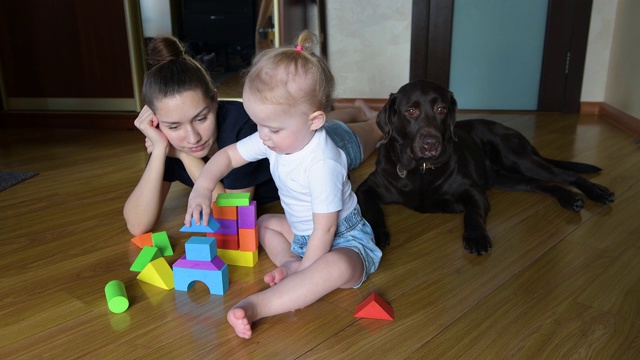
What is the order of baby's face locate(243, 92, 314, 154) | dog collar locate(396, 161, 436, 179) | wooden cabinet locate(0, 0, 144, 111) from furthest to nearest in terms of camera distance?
wooden cabinet locate(0, 0, 144, 111) → dog collar locate(396, 161, 436, 179) → baby's face locate(243, 92, 314, 154)

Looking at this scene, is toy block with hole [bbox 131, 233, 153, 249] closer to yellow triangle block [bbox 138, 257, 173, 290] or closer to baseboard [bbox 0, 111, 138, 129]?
yellow triangle block [bbox 138, 257, 173, 290]

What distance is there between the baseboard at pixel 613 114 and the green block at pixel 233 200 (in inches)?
101

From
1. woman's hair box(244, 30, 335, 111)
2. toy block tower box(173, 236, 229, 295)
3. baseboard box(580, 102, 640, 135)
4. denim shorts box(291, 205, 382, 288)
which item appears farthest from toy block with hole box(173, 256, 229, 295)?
baseboard box(580, 102, 640, 135)

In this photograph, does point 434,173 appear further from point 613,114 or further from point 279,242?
point 613,114

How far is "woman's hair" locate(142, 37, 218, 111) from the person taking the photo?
4.68 ft

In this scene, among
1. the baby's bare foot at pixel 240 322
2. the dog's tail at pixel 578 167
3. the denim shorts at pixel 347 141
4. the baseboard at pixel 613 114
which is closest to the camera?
the baby's bare foot at pixel 240 322

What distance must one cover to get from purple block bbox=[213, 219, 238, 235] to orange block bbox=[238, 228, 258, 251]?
2 centimetres

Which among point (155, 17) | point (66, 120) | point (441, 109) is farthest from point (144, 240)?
point (66, 120)

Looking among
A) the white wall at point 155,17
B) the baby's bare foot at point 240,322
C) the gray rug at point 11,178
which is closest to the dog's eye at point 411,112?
the baby's bare foot at point 240,322

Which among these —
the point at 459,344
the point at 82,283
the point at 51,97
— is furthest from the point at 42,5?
the point at 459,344

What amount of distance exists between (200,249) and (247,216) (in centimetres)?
20

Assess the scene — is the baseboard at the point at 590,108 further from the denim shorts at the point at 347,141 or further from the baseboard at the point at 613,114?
the denim shorts at the point at 347,141

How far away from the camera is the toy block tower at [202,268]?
4.10 feet

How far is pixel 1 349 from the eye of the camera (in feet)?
3.50
